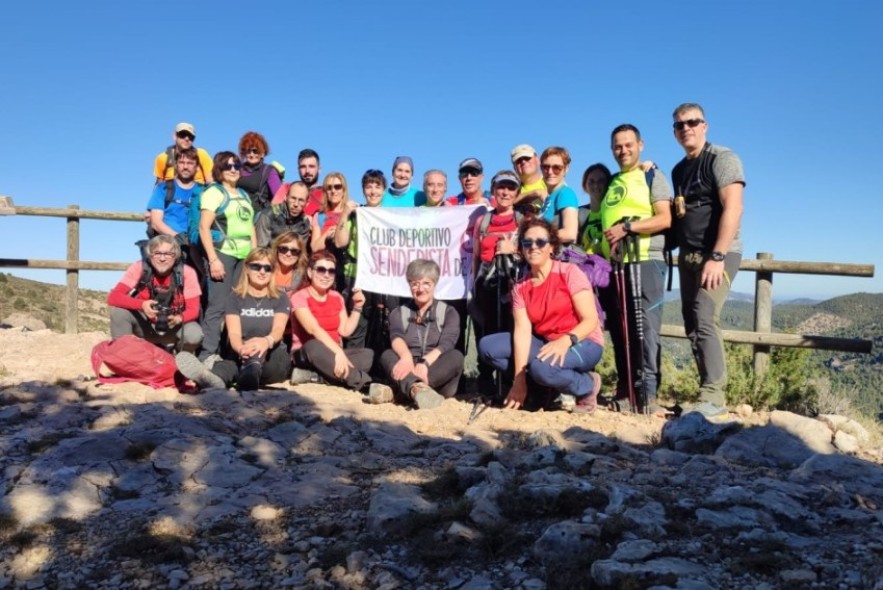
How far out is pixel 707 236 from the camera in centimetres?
578

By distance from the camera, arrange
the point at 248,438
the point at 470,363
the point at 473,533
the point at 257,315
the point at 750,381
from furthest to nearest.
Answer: the point at 470,363 < the point at 750,381 < the point at 257,315 < the point at 248,438 < the point at 473,533

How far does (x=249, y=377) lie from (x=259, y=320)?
2.30 ft

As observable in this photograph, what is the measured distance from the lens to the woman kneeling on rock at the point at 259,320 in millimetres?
6562

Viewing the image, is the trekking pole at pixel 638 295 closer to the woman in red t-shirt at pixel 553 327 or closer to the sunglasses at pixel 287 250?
the woman in red t-shirt at pixel 553 327

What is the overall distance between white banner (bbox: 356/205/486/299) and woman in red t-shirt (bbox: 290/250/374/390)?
2.40 feet

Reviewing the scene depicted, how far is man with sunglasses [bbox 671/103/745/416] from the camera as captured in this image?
556 cm

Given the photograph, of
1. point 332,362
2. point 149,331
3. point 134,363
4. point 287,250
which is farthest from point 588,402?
point 149,331

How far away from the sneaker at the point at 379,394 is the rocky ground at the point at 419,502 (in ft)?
2.84

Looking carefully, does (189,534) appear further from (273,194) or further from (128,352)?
(273,194)

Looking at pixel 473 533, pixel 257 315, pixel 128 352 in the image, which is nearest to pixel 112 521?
pixel 473 533

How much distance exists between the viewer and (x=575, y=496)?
3.19m

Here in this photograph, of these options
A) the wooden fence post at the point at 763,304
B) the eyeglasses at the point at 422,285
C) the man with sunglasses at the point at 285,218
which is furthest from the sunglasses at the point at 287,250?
the wooden fence post at the point at 763,304

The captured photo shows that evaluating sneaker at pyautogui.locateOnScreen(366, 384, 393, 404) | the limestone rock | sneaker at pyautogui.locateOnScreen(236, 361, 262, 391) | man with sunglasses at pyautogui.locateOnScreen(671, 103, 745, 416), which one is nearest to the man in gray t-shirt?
man with sunglasses at pyautogui.locateOnScreen(671, 103, 745, 416)

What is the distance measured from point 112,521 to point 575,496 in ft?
7.32
